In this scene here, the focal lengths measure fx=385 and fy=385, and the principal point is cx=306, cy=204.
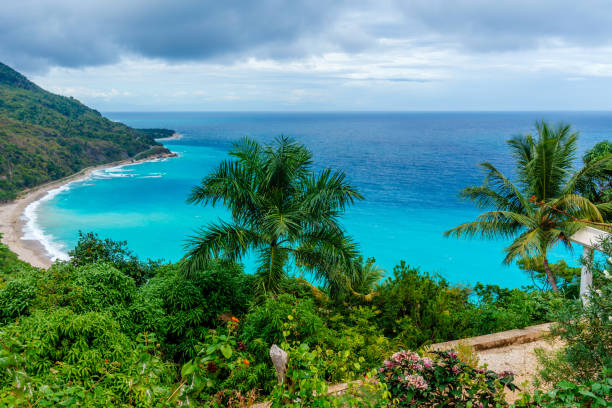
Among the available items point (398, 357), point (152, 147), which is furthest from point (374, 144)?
point (398, 357)

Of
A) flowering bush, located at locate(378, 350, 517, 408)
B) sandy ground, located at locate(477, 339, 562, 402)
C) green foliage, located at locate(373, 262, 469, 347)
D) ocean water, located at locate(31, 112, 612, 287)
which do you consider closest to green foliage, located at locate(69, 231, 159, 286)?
ocean water, located at locate(31, 112, 612, 287)

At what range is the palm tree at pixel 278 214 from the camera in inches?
287

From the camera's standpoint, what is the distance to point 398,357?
3426 millimetres

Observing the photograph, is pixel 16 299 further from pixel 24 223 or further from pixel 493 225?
pixel 24 223

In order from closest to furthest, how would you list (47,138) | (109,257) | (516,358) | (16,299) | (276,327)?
(16,299)
(276,327)
(516,358)
(109,257)
(47,138)

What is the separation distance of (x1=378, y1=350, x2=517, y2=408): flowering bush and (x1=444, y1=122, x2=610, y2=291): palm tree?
247 inches

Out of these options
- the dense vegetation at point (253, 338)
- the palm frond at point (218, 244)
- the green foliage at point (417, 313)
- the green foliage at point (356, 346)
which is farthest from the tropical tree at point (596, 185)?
the palm frond at point (218, 244)

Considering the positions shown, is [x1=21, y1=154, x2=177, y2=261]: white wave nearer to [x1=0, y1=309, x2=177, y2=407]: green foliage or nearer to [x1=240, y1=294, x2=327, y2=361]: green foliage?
[x1=240, y1=294, x2=327, y2=361]: green foliage

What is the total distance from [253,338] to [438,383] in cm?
333

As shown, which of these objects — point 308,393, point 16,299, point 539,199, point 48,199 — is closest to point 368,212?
point 539,199

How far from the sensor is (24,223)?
33.5m

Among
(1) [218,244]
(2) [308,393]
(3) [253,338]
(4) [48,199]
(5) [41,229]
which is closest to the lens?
(2) [308,393]

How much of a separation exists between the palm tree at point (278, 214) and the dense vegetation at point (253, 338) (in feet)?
0.39

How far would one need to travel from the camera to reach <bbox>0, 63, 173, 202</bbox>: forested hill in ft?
159
